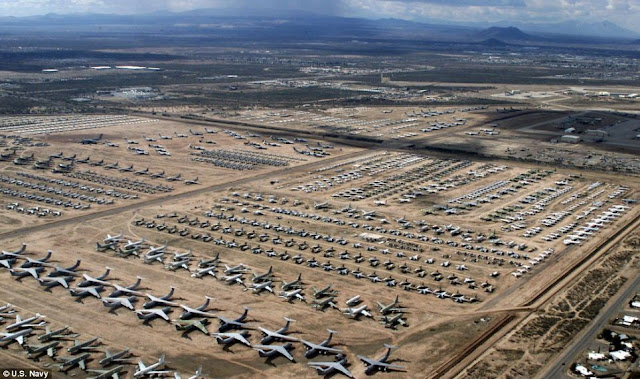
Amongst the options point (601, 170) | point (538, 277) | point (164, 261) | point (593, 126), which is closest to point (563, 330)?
point (538, 277)

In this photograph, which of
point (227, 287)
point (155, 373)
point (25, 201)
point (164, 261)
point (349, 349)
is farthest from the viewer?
point (25, 201)

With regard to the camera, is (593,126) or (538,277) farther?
(593,126)

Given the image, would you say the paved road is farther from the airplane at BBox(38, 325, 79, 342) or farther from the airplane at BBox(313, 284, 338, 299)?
the airplane at BBox(38, 325, 79, 342)

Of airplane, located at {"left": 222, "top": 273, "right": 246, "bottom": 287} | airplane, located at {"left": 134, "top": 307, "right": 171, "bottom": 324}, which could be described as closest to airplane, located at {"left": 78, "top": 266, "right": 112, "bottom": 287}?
airplane, located at {"left": 134, "top": 307, "right": 171, "bottom": 324}

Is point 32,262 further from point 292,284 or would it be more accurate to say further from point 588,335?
point 588,335

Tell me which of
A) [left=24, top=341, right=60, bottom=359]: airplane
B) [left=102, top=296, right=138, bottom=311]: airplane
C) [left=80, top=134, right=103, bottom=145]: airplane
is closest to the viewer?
[left=24, top=341, right=60, bottom=359]: airplane

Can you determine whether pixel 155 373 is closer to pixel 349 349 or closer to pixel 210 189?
pixel 349 349

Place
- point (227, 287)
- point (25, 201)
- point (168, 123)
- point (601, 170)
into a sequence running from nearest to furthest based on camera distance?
1. point (227, 287)
2. point (25, 201)
3. point (601, 170)
4. point (168, 123)
